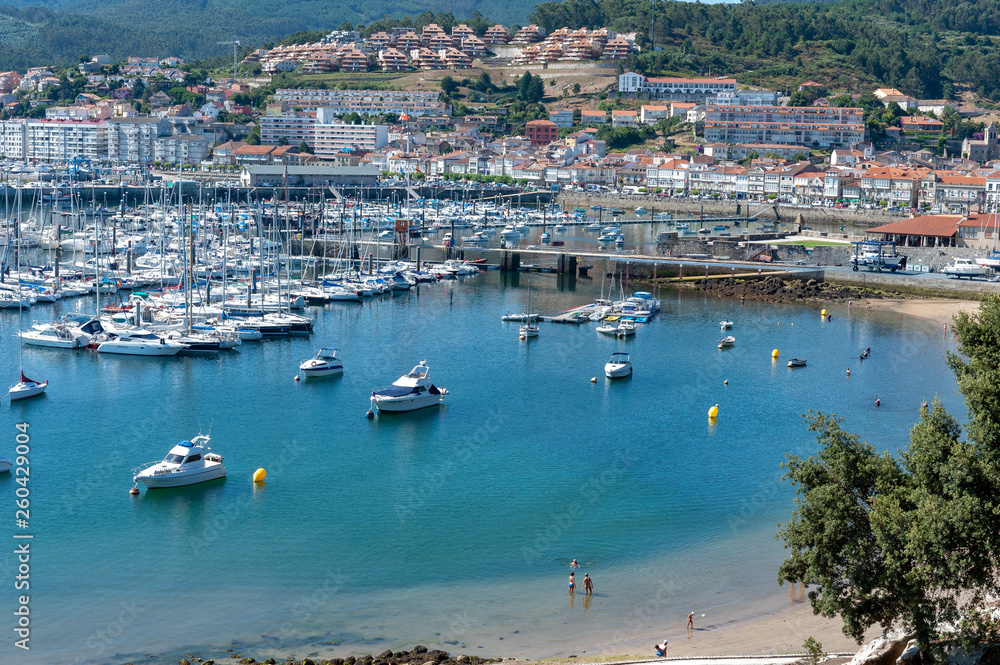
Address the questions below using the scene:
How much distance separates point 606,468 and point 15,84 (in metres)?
113

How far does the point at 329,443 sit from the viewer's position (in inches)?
752

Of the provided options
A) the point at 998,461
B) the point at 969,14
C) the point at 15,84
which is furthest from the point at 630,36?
the point at 998,461

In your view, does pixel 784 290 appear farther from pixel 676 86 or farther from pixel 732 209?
pixel 676 86

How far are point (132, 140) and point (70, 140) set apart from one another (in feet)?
16.4

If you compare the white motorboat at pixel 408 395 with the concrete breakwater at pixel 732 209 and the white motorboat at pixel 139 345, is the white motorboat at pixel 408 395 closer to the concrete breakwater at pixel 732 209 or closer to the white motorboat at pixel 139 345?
the white motorboat at pixel 139 345

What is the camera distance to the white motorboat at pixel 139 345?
83.1 ft

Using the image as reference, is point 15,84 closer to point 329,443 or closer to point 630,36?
point 630,36

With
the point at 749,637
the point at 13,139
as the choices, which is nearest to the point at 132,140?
the point at 13,139

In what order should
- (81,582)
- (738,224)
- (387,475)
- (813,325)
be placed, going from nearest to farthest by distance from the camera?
(81,582) → (387,475) → (813,325) → (738,224)

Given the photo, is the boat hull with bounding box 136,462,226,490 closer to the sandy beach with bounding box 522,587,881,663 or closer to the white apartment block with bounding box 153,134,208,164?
the sandy beach with bounding box 522,587,881,663

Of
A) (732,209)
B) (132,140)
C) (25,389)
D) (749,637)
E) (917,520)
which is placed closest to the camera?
(917,520)

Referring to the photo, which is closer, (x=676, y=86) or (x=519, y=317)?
(x=519, y=317)

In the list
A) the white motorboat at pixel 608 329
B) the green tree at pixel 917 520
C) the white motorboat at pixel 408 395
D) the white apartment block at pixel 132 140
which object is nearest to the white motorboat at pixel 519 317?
the white motorboat at pixel 608 329

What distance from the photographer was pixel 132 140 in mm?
86188
